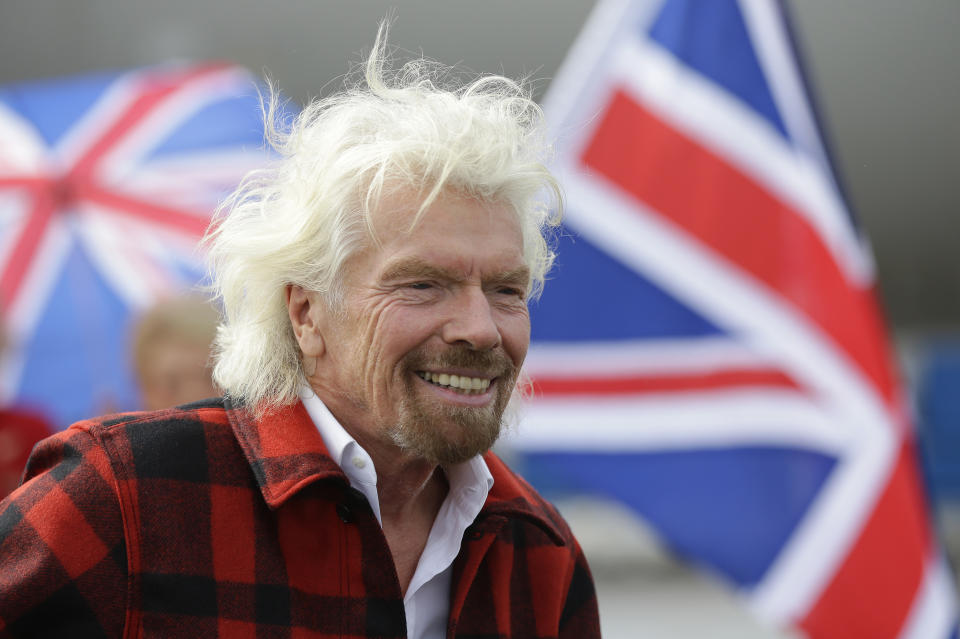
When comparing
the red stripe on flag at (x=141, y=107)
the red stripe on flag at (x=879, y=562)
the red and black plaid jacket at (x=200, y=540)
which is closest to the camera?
the red and black plaid jacket at (x=200, y=540)

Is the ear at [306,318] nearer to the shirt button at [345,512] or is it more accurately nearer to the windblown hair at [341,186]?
the windblown hair at [341,186]

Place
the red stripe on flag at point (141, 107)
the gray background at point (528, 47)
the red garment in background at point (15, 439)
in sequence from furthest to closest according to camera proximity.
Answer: the gray background at point (528, 47) < the red stripe on flag at point (141, 107) < the red garment in background at point (15, 439)

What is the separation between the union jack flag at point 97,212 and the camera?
3814mm

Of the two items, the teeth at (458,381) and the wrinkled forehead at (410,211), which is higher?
the wrinkled forehead at (410,211)

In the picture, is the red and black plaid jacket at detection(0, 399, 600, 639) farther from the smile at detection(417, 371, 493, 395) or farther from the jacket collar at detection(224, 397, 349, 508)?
the smile at detection(417, 371, 493, 395)

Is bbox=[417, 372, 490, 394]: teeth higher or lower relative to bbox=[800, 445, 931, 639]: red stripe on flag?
higher

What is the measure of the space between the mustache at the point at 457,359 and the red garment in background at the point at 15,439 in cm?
209

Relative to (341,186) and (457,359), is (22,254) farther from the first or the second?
(457,359)

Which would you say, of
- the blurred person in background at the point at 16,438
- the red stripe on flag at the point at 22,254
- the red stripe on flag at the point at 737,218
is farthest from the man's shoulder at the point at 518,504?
the red stripe on flag at the point at 22,254

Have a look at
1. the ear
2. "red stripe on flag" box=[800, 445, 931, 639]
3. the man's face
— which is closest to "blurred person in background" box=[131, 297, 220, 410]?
the ear

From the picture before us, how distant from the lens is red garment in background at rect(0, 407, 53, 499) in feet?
10.7

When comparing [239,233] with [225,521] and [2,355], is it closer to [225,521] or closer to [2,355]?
[225,521]

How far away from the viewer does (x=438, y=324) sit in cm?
155

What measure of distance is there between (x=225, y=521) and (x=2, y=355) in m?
2.43
